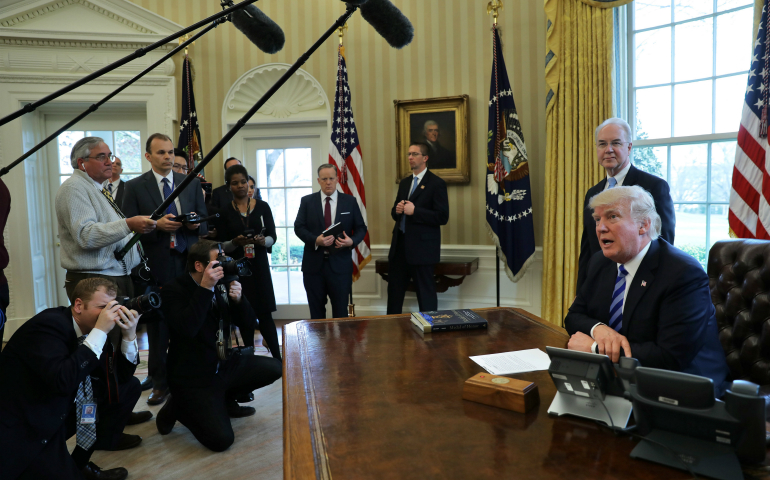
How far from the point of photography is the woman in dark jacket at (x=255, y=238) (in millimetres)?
3471

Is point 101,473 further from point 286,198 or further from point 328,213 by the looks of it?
point 286,198

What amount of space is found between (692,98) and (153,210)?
3624mm

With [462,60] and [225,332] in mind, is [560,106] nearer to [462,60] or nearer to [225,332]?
[462,60]

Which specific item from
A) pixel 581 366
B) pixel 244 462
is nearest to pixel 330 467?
pixel 581 366

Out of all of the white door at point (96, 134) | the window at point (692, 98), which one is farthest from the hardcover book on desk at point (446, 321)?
the white door at point (96, 134)

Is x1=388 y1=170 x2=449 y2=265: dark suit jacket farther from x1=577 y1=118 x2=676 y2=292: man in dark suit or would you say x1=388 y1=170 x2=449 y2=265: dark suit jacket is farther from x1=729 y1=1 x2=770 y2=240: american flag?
x1=729 y1=1 x2=770 y2=240: american flag

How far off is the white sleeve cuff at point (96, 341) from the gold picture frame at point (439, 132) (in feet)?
10.4

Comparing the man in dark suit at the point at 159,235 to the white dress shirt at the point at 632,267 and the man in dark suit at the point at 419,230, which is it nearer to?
the man in dark suit at the point at 419,230

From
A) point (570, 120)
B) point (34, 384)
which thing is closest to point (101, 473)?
point (34, 384)

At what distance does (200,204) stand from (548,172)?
264cm

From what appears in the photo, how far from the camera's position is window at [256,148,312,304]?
513 cm

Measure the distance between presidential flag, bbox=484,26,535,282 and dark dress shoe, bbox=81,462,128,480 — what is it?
9.87ft

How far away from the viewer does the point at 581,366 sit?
1137mm

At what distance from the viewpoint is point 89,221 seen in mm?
2514
